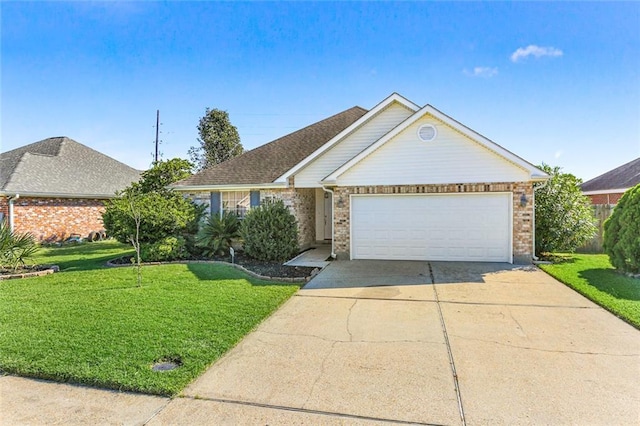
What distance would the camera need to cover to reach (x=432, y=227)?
11164mm

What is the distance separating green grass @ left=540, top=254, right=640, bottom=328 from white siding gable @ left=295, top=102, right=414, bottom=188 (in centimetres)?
687

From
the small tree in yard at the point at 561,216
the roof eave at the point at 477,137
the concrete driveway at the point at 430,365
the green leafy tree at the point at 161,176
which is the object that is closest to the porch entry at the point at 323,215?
the roof eave at the point at 477,137

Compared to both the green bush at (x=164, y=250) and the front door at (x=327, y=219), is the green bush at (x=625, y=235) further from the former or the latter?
the green bush at (x=164, y=250)

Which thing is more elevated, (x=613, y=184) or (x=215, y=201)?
(x=613, y=184)

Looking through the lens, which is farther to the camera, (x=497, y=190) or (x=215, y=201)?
(x=215, y=201)

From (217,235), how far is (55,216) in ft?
38.0

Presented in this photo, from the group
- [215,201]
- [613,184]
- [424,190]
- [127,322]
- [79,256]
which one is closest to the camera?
[127,322]

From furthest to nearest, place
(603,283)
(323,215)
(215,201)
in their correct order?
(323,215), (215,201), (603,283)

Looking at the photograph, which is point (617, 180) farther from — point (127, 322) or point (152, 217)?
point (127, 322)

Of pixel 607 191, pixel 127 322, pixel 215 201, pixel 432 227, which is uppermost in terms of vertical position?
pixel 607 191

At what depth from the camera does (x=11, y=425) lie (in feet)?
10.4

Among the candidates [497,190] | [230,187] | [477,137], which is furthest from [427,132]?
[230,187]

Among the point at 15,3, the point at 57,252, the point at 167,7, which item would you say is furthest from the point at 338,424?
the point at 57,252

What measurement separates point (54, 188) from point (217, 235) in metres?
11.5
